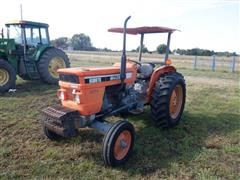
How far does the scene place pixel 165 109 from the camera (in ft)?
17.9

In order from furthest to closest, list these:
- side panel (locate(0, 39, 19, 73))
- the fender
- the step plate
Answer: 1. side panel (locate(0, 39, 19, 73))
2. the fender
3. the step plate

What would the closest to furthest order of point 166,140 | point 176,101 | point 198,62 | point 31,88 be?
point 166,140 → point 176,101 → point 31,88 → point 198,62

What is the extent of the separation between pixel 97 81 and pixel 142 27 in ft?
5.80

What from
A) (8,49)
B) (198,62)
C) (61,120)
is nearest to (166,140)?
(61,120)

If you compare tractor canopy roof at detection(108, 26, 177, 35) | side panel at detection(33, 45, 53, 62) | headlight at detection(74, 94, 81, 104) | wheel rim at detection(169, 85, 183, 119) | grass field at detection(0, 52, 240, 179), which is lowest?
grass field at detection(0, 52, 240, 179)

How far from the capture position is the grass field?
4.07 meters

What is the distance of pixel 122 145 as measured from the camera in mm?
4395

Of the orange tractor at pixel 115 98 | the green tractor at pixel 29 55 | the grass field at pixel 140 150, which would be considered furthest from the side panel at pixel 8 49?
the orange tractor at pixel 115 98

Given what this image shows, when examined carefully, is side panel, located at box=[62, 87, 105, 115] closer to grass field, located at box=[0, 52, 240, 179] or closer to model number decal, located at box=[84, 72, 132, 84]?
model number decal, located at box=[84, 72, 132, 84]

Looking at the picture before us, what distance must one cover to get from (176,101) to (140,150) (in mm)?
1861

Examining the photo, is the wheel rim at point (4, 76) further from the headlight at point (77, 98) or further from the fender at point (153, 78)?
the headlight at point (77, 98)

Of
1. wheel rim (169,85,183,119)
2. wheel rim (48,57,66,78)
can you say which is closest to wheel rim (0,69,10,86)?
wheel rim (48,57,66,78)

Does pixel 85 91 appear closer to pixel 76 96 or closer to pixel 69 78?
pixel 76 96

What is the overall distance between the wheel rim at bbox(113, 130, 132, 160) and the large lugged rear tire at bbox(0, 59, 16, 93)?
590 cm
